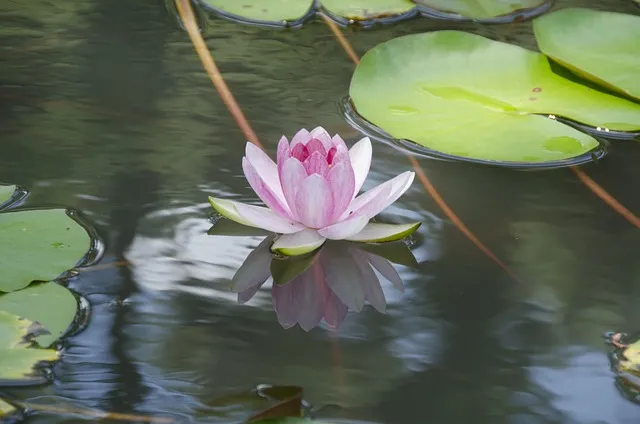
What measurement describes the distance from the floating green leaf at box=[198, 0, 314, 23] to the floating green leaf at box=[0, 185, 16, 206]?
867 millimetres

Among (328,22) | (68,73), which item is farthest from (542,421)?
(328,22)

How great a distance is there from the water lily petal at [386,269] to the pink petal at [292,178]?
0.13 metres

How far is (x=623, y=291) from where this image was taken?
1.22 meters

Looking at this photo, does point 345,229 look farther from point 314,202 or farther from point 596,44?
point 596,44

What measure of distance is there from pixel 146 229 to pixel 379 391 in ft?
1.55

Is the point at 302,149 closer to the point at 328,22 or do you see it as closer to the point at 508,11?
the point at 328,22

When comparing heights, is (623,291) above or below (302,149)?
below

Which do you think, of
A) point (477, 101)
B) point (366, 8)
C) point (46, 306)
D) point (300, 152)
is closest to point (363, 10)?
point (366, 8)

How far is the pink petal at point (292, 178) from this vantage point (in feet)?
4.01

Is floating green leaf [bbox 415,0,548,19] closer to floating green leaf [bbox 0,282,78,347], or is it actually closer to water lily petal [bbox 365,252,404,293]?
water lily petal [bbox 365,252,404,293]

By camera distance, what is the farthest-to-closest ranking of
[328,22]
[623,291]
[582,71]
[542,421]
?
[328,22]
[582,71]
[623,291]
[542,421]

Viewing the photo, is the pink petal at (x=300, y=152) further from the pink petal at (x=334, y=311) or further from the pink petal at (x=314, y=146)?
the pink petal at (x=334, y=311)

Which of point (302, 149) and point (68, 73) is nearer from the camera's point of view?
point (302, 149)

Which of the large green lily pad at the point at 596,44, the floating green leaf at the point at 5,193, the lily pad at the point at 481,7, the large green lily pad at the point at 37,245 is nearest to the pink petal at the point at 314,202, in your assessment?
the large green lily pad at the point at 37,245
